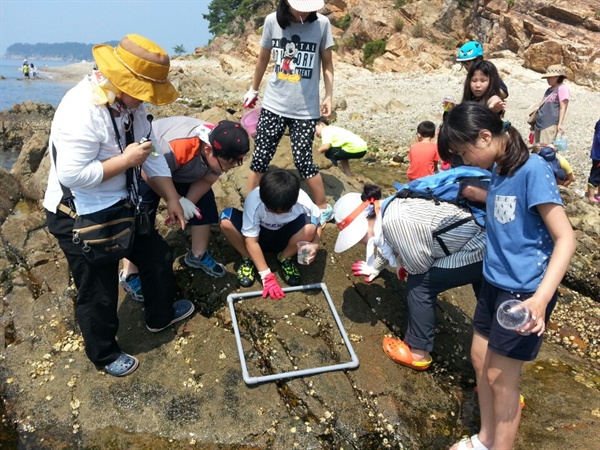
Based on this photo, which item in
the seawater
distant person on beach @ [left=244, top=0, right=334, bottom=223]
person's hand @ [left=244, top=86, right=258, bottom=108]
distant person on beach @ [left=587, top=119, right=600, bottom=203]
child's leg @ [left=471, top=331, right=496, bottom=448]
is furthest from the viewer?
the seawater

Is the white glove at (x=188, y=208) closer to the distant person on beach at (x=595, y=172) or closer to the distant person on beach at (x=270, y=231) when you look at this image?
the distant person on beach at (x=270, y=231)

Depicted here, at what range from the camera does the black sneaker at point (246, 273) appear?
12.8 feet

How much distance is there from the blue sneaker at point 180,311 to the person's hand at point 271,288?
0.62 m

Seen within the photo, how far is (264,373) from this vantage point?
3.18 meters

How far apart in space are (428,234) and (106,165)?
212cm

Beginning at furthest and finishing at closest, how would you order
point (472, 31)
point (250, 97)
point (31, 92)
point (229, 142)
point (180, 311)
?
point (31, 92) → point (472, 31) → point (250, 97) → point (180, 311) → point (229, 142)

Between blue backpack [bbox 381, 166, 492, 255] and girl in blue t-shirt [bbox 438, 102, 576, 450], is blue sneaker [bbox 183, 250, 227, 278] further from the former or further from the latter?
girl in blue t-shirt [bbox 438, 102, 576, 450]

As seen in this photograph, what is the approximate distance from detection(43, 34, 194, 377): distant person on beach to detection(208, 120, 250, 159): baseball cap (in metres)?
0.46

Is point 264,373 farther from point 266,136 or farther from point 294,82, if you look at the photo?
point 294,82

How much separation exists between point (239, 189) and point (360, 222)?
220 cm

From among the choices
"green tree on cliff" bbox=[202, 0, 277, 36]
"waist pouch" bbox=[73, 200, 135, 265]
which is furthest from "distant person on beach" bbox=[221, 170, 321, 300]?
"green tree on cliff" bbox=[202, 0, 277, 36]

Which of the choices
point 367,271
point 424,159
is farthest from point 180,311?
point 424,159

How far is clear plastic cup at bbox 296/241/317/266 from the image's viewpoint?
3.93 m

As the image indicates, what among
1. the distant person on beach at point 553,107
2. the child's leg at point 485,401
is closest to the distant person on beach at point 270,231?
the child's leg at point 485,401
